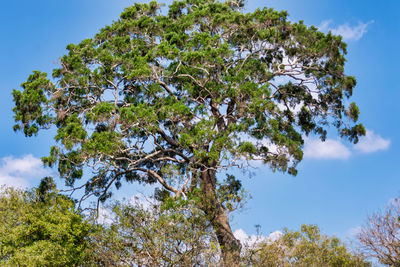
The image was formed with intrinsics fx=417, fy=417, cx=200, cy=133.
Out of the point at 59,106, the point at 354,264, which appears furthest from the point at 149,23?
the point at 354,264

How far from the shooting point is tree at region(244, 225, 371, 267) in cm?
1034

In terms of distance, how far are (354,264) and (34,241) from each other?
11.1m

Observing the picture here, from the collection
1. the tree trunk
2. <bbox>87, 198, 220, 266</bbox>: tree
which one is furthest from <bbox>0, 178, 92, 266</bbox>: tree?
the tree trunk

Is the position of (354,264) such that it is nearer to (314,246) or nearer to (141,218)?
(314,246)

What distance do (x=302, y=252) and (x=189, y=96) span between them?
→ 581cm

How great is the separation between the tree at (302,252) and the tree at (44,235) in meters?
4.44

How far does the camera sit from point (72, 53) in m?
14.2

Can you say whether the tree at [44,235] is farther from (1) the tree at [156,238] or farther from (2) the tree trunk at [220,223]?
(2) the tree trunk at [220,223]

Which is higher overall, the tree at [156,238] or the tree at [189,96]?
the tree at [189,96]

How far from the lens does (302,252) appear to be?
12398 mm

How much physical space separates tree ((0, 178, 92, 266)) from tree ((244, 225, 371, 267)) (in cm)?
444

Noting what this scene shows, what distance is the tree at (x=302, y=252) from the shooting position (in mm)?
10336

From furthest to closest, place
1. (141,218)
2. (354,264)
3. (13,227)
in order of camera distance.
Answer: (354,264) → (13,227) → (141,218)

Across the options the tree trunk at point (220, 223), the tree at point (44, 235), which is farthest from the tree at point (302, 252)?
the tree at point (44, 235)
